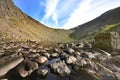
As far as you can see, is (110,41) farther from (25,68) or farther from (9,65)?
(9,65)

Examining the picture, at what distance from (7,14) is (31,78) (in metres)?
95.0

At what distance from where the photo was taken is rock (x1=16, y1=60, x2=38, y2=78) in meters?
16.2

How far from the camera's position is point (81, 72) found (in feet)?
57.4

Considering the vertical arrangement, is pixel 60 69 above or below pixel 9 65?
below

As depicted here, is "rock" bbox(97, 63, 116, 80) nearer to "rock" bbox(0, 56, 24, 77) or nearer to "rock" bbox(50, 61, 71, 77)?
"rock" bbox(50, 61, 71, 77)

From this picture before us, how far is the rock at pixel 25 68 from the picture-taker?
637 inches

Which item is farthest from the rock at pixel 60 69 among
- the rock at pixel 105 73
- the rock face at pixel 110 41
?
the rock face at pixel 110 41

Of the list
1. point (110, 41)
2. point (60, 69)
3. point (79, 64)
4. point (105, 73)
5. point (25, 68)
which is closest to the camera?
point (105, 73)

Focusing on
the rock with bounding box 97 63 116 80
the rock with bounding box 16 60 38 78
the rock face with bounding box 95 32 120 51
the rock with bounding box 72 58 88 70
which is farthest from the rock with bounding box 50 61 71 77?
the rock face with bounding box 95 32 120 51

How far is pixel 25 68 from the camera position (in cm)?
1703

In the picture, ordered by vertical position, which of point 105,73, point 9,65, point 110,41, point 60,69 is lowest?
point 105,73

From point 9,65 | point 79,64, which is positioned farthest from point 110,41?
point 9,65

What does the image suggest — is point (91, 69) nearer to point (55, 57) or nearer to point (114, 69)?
point (114, 69)

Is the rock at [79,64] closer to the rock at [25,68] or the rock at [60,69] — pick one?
the rock at [60,69]
